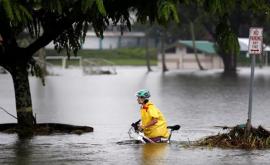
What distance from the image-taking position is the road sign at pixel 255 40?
44.8 feet

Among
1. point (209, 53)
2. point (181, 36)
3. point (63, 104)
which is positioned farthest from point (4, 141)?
point (181, 36)

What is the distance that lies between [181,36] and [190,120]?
7275 cm

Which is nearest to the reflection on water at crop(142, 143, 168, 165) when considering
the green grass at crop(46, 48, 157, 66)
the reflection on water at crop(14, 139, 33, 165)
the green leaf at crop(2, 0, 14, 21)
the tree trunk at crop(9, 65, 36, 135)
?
the reflection on water at crop(14, 139, 33, 165)

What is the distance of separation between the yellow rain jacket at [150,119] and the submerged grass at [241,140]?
658mm

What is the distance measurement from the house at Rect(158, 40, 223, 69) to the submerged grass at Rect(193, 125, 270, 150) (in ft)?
234

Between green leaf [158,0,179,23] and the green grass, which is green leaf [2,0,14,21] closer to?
green leaf [158,0,179,23]

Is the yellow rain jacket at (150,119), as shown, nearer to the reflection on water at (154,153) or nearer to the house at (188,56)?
the reflection on water at (154,153)

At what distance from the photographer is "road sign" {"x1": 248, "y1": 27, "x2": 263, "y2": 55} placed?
1364 cm

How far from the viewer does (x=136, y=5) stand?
15.3 metres

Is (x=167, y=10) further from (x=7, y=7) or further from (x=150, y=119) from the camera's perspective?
(x=7, y=7)

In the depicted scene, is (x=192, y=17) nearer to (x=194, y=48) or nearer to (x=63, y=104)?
(x=194, y=48)

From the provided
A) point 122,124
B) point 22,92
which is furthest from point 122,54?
point 22,92

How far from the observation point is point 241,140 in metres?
13.5

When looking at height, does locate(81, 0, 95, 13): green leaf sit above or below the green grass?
above
